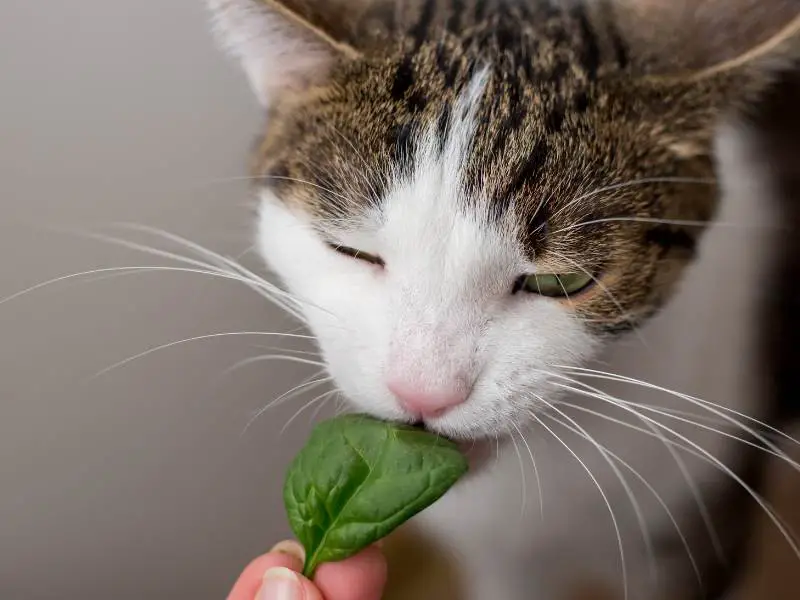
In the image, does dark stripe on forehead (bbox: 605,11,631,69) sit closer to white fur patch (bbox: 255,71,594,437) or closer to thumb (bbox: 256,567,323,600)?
white fur patch (bbox: 255,71,594,437)

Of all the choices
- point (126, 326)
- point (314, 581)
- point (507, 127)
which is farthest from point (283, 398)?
point (507, 127)

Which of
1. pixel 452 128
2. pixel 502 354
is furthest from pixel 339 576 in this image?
pixel 452 128

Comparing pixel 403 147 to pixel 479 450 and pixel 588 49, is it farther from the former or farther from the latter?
pixel 479 450

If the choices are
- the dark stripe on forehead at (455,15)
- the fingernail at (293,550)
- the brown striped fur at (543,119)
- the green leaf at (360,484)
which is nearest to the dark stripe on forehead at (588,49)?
the brown striped fur at (543,119)

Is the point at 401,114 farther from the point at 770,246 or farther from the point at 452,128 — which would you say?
the point at 770,246

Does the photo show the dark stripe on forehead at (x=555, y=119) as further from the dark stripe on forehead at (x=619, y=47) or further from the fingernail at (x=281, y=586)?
the fingernail at (x=281, y=586)

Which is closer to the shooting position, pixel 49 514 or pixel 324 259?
pixel 324 259

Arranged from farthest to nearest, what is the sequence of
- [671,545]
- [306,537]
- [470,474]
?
[671,545] < [470,474] < [306,537]
